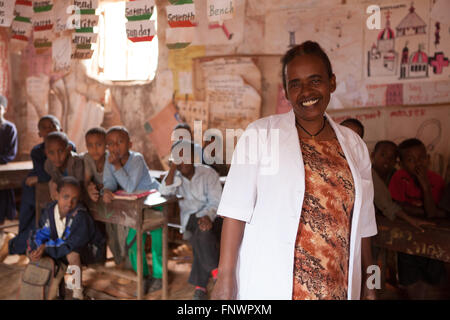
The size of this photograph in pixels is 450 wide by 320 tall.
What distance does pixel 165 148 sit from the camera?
4.68 metres

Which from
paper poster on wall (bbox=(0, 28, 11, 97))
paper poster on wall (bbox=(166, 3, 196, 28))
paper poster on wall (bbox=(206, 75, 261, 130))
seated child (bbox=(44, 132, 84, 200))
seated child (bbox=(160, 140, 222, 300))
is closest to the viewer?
paper poster on wall (bbox=(166, 3, 196, 28))

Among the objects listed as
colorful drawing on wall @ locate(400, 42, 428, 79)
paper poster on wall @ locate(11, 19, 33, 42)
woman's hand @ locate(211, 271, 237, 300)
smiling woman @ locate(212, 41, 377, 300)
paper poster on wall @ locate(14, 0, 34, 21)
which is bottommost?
woman's hand @ locate(211, 271, 237, 300)

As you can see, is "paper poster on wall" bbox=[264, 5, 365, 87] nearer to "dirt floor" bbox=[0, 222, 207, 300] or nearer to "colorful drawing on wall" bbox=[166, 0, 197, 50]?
"colorful drawing on wall" bbox=[166, 0, 197, 50]

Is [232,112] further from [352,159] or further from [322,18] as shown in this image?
[352,159]

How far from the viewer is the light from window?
10.4 ft

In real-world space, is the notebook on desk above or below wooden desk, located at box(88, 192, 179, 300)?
above

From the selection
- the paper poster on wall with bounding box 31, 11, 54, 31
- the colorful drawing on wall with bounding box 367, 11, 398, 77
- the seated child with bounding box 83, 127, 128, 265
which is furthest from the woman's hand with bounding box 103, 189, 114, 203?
the colorful drawing on wall with bounding box 367, 11, 398, 77

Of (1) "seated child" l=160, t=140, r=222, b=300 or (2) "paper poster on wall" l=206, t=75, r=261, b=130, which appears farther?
(2) "paper poster on wall" l=206, t=75, r=261, b=130

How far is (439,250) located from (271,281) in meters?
1.41

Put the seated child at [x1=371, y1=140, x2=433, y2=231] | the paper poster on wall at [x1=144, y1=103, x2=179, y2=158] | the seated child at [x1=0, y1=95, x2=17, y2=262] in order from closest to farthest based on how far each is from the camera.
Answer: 1. the seated child at [x1=371, y1=140, x2=433, y2=231]
2. the seated child at [x1=0, y1=95, x2=17, y2=262]
3. the paper poster on wall at [x1=144, y1=103, x2=179, y2=158]

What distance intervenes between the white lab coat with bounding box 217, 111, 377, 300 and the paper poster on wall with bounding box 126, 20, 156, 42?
1.63 metres

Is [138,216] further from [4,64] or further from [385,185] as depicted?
[4,64]

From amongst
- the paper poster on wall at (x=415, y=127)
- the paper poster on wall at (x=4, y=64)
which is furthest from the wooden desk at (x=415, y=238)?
the paper poster on wall at (x=4, y=64)
